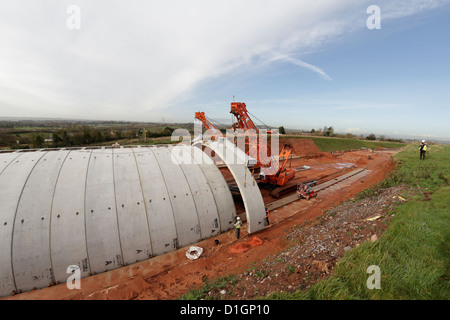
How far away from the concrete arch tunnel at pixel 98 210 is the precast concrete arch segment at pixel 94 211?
35 mm

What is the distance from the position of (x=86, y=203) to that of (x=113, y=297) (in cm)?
475

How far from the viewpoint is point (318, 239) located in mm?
8711

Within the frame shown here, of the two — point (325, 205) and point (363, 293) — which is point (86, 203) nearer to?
point (363, 293)

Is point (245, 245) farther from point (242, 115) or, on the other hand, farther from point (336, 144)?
point (336, 144)

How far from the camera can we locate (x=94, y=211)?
903 centimetres

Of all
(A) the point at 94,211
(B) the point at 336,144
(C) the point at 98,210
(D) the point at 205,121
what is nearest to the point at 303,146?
(B) the point at 336,144

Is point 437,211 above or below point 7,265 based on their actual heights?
above

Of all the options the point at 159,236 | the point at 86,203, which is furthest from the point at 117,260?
the point at 86,203

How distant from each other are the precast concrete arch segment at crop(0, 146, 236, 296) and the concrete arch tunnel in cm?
4

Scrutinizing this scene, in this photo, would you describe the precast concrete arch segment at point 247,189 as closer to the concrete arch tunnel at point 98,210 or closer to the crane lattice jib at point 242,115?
the concrete arch tunnel at point 98,210

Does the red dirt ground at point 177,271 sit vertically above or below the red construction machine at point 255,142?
below

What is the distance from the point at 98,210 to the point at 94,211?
6.9 inches

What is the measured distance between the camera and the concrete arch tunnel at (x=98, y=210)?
7.82 meters

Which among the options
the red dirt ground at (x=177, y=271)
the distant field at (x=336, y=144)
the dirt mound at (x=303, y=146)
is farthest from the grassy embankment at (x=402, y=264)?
the distant field at (x=336, y=144)
